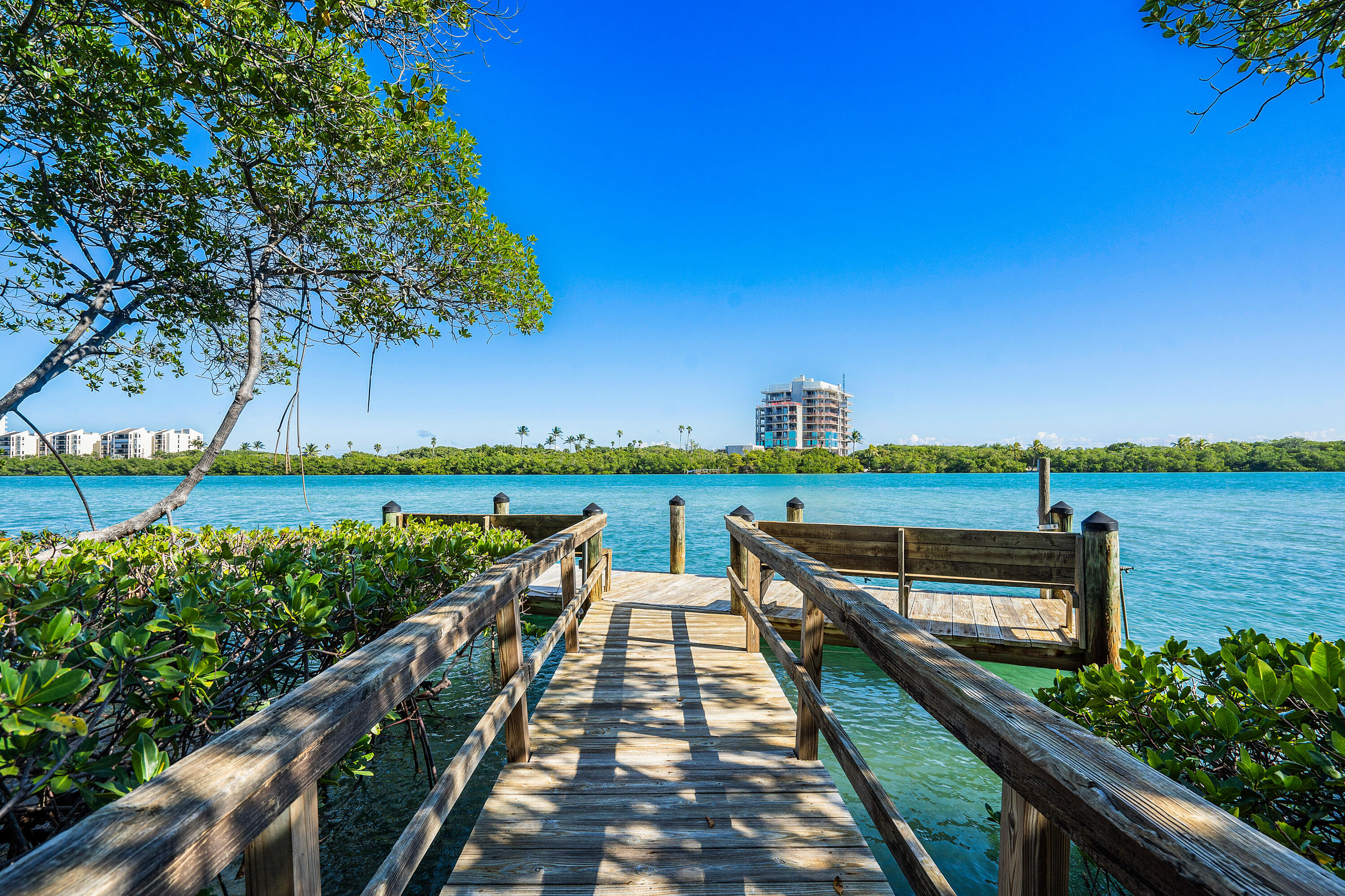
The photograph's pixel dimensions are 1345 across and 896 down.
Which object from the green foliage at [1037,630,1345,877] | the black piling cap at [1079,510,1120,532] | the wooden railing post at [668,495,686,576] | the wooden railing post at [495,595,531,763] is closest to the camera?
the green foliage at [1037,630,1345,877]

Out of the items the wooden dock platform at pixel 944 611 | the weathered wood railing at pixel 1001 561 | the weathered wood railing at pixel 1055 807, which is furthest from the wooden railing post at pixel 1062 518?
the weathered wood railing at pixel 1055 807

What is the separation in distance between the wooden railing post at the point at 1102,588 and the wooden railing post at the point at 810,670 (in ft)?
11.5


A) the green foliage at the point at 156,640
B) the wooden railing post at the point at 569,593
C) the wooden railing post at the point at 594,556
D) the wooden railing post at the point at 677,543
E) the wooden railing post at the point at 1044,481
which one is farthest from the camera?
the wooden railing post at the point at 1044,481

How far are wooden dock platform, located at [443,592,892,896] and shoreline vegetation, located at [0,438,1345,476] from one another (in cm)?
8642

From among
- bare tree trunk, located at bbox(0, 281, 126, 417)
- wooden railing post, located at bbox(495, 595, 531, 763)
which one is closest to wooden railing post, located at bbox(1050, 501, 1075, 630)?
wooden railing post, located at bbox(495, 595, 531, 763)

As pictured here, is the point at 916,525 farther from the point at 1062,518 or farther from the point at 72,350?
the point at 72,350

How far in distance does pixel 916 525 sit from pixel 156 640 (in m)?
18.2

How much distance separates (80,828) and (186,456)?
96.5 meters

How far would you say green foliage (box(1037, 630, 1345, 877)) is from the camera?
134cm

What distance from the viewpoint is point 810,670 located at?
2.77 m

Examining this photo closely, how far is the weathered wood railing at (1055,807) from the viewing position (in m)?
0.66

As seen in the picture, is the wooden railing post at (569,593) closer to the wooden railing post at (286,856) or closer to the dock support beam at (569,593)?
the dock support beam at (569,593)

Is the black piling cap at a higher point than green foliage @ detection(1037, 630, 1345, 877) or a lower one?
higher

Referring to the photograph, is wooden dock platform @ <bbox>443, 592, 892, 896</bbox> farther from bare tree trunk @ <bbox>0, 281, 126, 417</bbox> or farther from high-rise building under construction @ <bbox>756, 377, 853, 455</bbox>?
high-rise building under construction @ <bbox>756, 377, 853, 455</bbox>
